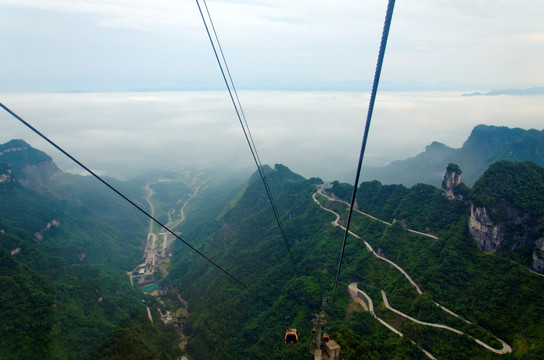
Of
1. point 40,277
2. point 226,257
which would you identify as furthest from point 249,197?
point 40,277

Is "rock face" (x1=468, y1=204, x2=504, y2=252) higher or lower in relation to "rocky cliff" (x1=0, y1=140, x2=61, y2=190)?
higher

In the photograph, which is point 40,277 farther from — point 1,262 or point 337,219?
point 337,219

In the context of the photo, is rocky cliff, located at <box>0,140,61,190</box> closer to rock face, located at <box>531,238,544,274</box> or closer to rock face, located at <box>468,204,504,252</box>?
rock face, located at <box>468,204,504,252</box>

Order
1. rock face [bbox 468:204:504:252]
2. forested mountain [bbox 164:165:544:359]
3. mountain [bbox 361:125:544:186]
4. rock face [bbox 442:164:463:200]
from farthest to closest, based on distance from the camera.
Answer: mountain [bbox 361:125:544:186]
rock face [bbox 442:164:463:200]
rock face [bbox 468:204:504:252]
forested mountain [bbox 164:165:544:359]

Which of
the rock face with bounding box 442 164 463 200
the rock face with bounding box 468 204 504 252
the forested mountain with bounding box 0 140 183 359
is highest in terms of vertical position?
the rock face with bounding box 442 164 463 200

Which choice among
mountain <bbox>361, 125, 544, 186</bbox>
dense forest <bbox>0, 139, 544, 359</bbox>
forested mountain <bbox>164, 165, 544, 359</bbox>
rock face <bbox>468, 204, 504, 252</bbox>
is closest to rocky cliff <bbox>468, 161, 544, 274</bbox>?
rock face <bbox>468, 204, 504, 252</bbox>

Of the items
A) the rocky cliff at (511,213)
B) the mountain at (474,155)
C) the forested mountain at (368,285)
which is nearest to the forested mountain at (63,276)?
the forested mountain at (368,285)

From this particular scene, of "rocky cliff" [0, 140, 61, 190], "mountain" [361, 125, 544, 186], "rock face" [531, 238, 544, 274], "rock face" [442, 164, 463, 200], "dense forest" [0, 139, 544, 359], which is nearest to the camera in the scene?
"dense forest" [0, 139, 544, 359]

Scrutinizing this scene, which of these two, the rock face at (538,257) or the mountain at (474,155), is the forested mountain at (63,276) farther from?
the mountain at (474,155)
